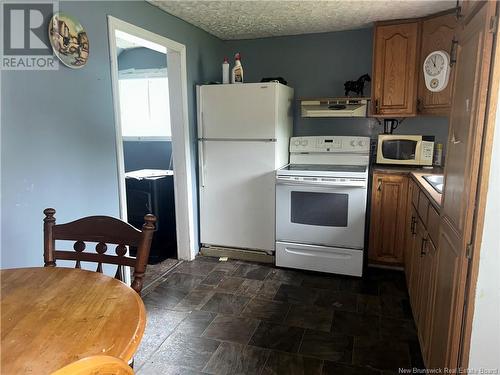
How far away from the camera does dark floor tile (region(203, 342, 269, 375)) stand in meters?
1.92

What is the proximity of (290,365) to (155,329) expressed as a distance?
0.90 metres

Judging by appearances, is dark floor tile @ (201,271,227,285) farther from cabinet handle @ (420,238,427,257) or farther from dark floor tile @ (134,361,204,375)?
cabinet handle @ (420,238,427,257)

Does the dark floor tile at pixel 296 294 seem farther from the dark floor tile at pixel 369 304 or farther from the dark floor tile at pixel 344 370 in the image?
the dark floor tile at pixel 344 370

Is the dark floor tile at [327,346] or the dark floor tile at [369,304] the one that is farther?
the dark floor tile at [369,304]

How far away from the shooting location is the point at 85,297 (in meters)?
1.11

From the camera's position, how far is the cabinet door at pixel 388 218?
9.89 feet

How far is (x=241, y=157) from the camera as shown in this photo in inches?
131

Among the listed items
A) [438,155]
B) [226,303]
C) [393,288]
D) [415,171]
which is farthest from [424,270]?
[438,155]

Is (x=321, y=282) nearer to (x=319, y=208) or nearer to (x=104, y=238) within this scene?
(x=319, y=208)

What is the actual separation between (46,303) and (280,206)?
2286mm

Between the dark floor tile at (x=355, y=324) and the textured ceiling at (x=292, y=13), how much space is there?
2266 mm

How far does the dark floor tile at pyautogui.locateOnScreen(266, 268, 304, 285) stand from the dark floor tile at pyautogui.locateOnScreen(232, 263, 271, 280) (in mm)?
57

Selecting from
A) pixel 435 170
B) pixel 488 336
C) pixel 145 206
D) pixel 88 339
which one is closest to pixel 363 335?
pixel 488 336

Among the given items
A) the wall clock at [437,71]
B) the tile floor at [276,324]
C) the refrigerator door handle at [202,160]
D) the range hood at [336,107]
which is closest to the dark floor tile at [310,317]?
the tile floor at [276,324]
